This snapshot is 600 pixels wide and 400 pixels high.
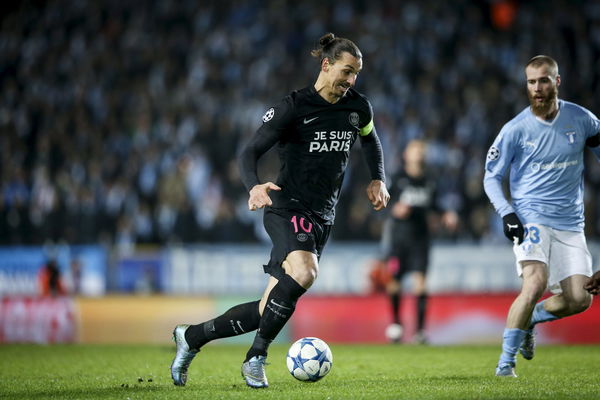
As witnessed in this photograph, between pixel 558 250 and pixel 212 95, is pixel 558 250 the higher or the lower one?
the lower one

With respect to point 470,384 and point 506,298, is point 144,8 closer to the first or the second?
point 506,298

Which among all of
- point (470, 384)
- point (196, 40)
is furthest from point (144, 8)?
point (470, 384)

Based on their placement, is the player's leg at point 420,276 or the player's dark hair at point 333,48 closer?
the player's dark hair at point 333,48

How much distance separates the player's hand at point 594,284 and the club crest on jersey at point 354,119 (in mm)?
2131

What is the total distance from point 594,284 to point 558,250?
39 centimetres

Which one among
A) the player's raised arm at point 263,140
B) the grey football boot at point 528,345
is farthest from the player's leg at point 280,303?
the grey football boot at point 528,345

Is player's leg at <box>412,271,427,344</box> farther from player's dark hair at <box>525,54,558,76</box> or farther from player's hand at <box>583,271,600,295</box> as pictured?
player's dark hair at <box>525,54,558,76</box>

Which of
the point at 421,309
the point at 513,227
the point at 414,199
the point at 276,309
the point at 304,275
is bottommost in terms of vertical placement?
the point at 276,309

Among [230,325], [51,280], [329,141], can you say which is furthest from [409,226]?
[51,280]

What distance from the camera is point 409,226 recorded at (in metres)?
12.5

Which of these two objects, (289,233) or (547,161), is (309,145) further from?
(547,161)

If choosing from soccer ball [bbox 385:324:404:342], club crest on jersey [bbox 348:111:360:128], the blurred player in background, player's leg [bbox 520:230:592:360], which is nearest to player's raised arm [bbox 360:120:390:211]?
club crest on jersey [bbox 348:111:360:128]

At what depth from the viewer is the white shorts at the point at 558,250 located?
7.15 metres

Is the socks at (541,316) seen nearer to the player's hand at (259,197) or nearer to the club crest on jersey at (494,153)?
the club crest on jersey at (494,153)
